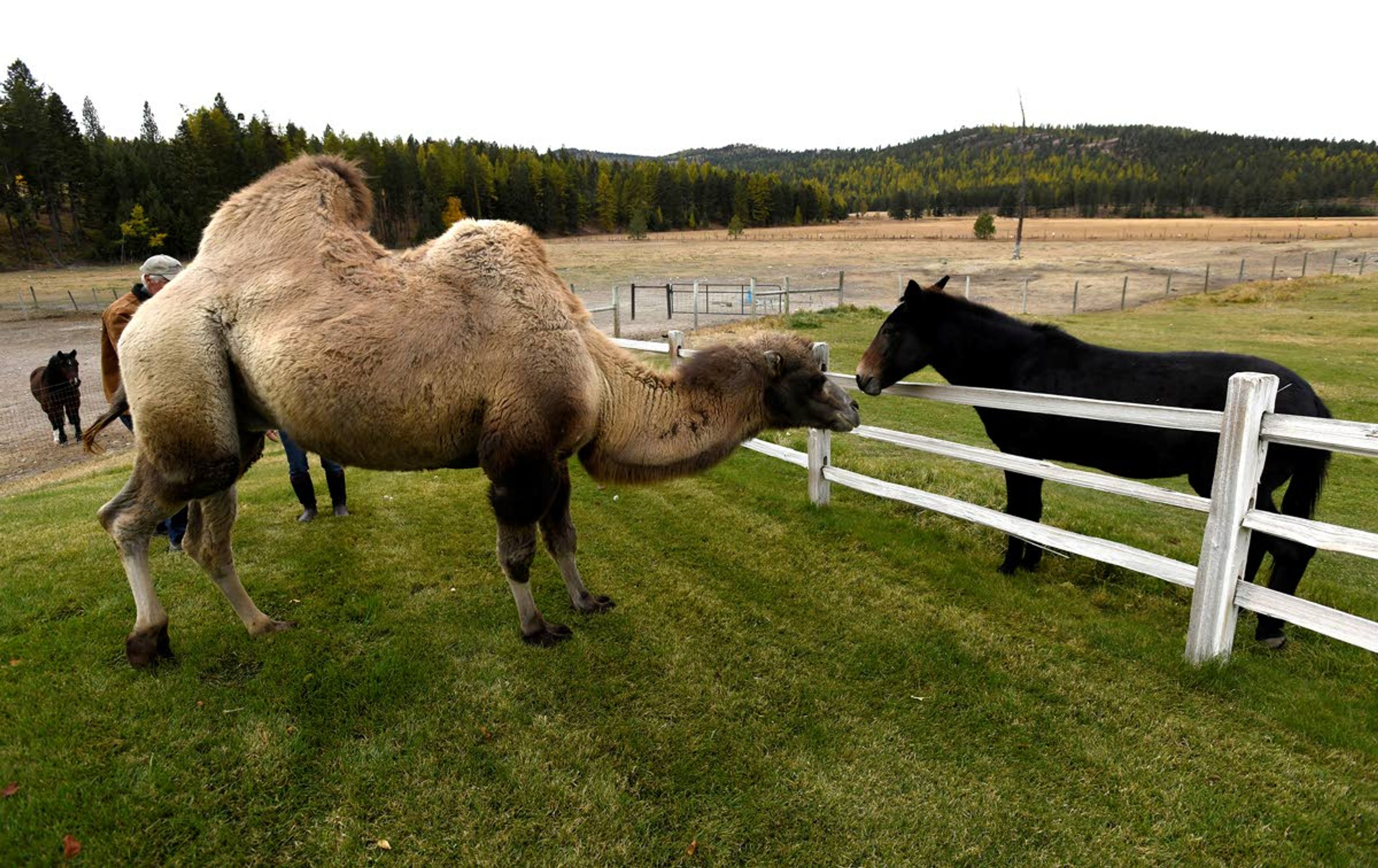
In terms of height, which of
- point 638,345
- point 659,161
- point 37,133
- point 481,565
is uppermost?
point 659,161

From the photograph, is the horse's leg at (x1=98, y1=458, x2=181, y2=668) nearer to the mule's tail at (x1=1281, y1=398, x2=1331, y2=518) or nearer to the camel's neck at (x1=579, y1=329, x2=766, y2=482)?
the camel's neck at (x1=579, y1=329, x2=766, y2=482)

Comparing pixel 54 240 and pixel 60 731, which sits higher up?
pixel 54 240

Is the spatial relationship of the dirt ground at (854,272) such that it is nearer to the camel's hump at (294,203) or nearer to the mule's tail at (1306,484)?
the camel's hump at (294,203)

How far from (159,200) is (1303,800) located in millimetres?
77113

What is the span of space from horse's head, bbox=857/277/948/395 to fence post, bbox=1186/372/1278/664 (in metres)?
2.53

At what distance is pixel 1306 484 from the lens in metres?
4.61

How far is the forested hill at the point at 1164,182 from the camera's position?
121 meters

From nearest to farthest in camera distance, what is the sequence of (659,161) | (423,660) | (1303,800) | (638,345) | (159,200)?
1. (1303,800)
2. (423,660)
3. (638,345)
4. (159,200)
5. (659,161)

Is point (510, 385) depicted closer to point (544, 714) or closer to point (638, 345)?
point (544, 714)

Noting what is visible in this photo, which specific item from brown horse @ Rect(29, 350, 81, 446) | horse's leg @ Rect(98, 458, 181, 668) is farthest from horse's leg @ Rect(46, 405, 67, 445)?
horse's leg @ Rect(98, 458, 181, 668)

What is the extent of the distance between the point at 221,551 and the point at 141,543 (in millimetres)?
470

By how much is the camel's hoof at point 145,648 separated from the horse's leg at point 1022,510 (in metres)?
6.19

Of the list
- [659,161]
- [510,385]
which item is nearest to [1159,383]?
[510,385]

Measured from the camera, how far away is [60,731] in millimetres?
3604
